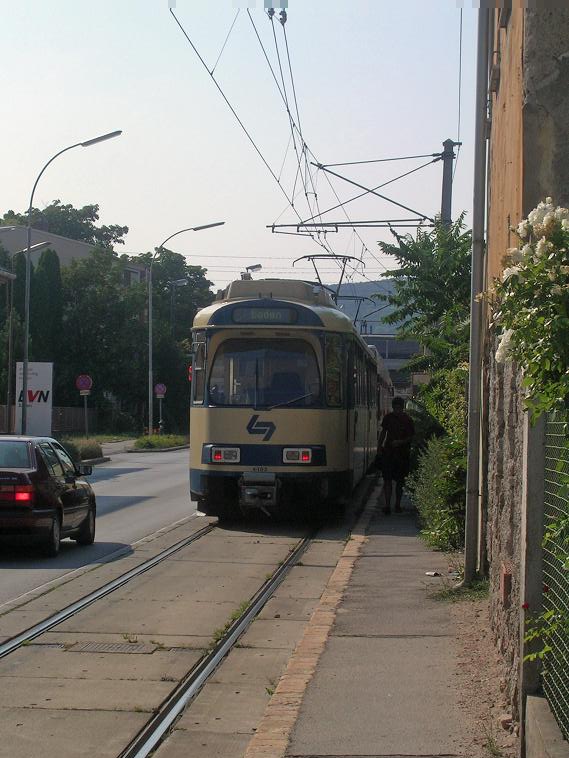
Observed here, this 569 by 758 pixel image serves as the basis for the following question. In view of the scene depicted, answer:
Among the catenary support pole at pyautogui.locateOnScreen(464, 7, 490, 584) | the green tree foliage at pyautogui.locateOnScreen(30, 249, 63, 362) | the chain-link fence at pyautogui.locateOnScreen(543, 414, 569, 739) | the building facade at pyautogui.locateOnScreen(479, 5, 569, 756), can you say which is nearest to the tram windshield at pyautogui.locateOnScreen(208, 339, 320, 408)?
the catenary support pole at pyautogui.locateOnScreen(464, 7, 490, 584)

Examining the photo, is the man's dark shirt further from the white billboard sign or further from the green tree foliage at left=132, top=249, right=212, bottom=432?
the green tree foliage at left=132, top=249, right=212, bottom=432

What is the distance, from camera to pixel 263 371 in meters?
16.9

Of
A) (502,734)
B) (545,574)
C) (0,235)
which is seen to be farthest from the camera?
(0,235)

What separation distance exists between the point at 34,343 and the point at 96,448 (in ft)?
96.0

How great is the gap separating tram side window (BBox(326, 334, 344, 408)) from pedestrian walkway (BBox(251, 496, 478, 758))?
5575mm

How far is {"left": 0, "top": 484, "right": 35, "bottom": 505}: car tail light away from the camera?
13344 millimetres

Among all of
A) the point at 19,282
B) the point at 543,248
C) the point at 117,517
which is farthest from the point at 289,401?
the point at 19,282

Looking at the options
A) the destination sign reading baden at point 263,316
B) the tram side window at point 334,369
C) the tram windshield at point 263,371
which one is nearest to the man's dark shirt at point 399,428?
the tram side window at point 334,369

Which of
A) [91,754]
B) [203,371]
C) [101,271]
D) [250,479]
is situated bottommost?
[91,754]

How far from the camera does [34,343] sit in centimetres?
6956

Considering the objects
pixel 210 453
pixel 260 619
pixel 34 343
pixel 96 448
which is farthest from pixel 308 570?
pixel 34 343

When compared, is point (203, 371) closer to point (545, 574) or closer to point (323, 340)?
point (323, 340)

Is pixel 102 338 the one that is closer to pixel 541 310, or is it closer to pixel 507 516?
pixel 507 516

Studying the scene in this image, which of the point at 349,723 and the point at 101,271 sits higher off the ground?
the point at 101,271
